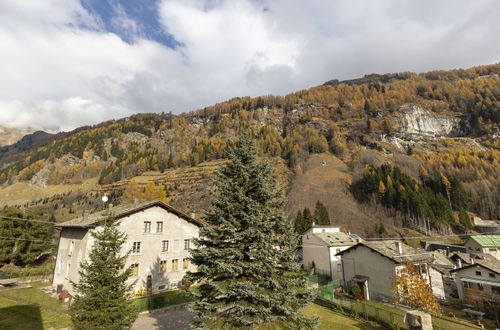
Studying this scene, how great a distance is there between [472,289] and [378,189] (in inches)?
2741

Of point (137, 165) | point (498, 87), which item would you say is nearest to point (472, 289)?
point (137, 165)

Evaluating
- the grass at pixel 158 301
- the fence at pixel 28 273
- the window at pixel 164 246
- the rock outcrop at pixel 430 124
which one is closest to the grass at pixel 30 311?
the grass at pixel 158 301

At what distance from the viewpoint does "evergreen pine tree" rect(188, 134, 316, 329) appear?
463 inches

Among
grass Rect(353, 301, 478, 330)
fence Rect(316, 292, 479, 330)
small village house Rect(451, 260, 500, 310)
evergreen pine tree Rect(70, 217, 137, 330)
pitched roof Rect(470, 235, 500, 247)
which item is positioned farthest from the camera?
pitched roof Rect(470, 235, 500, 247)

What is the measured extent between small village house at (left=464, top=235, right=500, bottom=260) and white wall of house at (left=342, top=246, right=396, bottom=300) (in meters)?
46.4

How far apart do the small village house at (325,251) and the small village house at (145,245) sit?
2288 cm

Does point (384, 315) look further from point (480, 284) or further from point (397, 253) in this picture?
point (480, 284)

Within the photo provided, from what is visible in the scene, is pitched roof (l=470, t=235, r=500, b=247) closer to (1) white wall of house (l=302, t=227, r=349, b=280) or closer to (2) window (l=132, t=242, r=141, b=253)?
(1) white wall of house (l=302, t=227, r=349, b=280)

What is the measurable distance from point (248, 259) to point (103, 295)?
8.01 m

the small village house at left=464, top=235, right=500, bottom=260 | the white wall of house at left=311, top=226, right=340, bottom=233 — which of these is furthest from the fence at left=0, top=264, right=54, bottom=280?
the small village house at left=464, top=235, right=500, bottom=260

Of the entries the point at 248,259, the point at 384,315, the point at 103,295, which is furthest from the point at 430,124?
the point at 103,295

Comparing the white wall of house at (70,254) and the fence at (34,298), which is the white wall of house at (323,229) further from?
the fence at (34,298)

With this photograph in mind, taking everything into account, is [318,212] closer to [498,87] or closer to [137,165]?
[137,165]

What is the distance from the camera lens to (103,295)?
42.5ft
